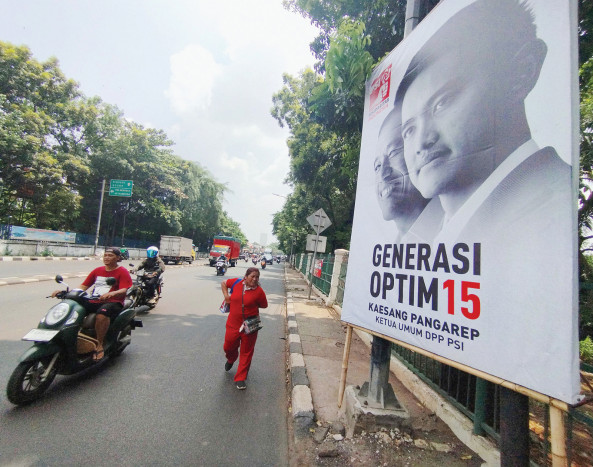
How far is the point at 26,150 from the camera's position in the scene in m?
19.6

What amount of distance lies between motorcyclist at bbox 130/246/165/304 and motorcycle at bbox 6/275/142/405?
3.50m

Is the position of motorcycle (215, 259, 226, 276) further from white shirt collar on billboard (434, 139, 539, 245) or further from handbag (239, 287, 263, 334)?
white shirt collar on billboard (434, 139, 539, 245)

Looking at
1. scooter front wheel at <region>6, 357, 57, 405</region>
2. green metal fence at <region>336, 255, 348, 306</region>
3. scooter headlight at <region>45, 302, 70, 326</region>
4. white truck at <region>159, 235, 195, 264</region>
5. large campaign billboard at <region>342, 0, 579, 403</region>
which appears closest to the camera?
large campaign billboard at <region>342, 0, 579, 403</region>

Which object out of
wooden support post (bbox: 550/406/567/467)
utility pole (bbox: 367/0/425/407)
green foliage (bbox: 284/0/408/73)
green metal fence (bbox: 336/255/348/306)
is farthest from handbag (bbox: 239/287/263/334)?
green metal fence (bbox: 336/255/348/306)

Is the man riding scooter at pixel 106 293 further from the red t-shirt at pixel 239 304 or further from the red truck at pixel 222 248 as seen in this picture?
the red truck at pixel 222 248

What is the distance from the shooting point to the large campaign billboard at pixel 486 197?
Result: 1.37 m

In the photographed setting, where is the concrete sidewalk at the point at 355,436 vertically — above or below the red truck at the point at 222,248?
below

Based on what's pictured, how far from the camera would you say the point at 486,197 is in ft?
5.60

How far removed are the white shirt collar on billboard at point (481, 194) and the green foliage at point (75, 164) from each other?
25.0 metres

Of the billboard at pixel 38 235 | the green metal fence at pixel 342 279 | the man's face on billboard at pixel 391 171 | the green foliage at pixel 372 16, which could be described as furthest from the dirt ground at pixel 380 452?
the billboard at pixel 38 235

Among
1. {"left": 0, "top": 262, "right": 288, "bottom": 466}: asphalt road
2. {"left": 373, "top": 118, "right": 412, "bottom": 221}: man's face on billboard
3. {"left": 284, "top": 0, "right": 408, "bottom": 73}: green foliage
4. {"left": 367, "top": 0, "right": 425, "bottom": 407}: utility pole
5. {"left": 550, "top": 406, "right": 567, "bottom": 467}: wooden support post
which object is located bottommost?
{"left": 0, "top": 262, "right": 288, "bottom": 466}: asphalt road

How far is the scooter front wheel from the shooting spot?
106 inches

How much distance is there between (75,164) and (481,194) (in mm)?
28619

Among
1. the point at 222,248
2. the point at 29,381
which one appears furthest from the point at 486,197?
the point at 222,248
